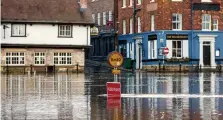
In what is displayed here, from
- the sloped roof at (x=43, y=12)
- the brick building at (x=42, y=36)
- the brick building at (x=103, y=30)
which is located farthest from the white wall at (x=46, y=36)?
the brick building at (x=103, y=30)

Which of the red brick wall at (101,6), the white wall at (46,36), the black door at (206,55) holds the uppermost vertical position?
the red brick wall at (101,6)

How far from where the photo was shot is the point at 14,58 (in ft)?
207

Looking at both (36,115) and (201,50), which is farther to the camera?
(201,50)

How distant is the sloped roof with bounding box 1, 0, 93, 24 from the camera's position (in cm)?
6438

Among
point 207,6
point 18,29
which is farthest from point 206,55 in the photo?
point 18,29

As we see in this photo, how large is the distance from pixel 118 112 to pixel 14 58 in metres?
48.8

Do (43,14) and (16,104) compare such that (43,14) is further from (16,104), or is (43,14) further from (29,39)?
(16,104)

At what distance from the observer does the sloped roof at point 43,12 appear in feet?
211

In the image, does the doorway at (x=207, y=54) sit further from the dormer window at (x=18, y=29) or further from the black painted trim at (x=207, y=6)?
the dormer window at (x=18, y=29)

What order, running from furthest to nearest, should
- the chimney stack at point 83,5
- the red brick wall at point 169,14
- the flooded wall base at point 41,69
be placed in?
1. the red brick wall at point 169,14
2. the chimney stack at point 83,5
3. the flooded wall base at point 41,69

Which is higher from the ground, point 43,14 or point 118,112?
point 43,14

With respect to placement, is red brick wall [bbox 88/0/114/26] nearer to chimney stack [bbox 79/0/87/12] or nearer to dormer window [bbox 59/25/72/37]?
chimney stack [bbox 79/0/87/12]

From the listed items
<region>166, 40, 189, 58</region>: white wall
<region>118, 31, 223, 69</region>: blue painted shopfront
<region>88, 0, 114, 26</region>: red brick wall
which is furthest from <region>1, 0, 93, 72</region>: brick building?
<region>88, 0, 114, 26</region>: red brick wall

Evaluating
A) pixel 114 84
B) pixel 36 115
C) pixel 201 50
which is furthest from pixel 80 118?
pixel 201 50
